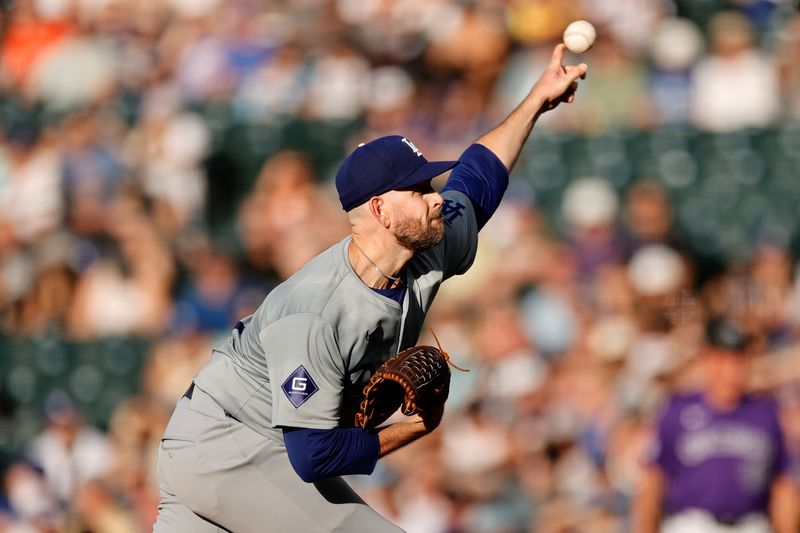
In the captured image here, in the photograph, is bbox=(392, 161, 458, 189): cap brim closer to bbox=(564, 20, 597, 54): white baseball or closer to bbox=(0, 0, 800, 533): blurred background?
bbox=(564, 20, 597, 54): white baseball

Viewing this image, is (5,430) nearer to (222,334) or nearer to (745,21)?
(222,334)

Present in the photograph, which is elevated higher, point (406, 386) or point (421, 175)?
point (421, 175)

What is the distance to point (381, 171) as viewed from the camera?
3795mm

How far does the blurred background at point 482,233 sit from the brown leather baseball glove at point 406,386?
2.83 metres

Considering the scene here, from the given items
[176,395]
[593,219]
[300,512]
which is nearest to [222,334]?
[176,395]

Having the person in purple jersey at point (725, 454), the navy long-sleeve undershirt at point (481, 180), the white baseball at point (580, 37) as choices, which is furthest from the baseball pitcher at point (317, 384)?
the person in purple jersey at point (725, 454)

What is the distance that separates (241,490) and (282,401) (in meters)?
0.38

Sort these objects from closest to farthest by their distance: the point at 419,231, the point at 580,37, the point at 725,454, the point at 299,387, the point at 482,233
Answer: the point at 299,387, the point at 419,231, the point at 580,37, the point at 725,454, the point at 482,233

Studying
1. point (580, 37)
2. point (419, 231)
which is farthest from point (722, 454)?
point (419, 231)

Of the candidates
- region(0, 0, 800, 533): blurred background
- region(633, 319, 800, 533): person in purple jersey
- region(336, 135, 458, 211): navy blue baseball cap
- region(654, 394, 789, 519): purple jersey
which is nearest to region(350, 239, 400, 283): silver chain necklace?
region(336, 135, 458, 211): navy blue baseball cap

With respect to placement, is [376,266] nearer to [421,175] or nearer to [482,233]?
[421,175]

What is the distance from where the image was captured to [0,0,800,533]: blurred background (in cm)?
729

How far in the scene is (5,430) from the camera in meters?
8.99

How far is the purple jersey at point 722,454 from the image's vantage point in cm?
592
